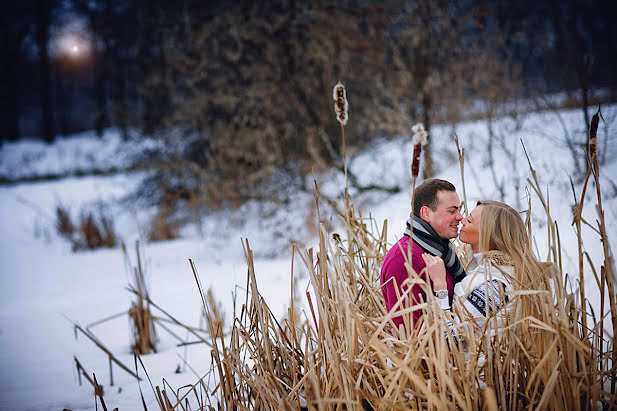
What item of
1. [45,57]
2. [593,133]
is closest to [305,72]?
[593,133]

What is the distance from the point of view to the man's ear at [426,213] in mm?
1887

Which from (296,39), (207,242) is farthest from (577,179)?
(207,242)

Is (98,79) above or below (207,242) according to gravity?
above

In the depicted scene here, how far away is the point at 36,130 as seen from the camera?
26.4m

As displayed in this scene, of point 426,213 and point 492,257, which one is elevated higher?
point 426,213

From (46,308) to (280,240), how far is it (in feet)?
10.3

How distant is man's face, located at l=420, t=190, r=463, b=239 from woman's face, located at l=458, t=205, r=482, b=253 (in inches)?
7.0

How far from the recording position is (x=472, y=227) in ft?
6.70

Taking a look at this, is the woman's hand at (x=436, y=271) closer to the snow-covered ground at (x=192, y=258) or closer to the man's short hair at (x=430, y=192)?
the man's short hair at (x=430, y=192)

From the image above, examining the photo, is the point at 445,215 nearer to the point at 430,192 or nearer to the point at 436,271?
the point at 430,192

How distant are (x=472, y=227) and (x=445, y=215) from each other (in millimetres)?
280

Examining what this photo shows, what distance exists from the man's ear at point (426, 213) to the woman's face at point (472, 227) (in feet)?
0.83

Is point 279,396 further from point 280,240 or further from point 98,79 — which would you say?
point 98,79

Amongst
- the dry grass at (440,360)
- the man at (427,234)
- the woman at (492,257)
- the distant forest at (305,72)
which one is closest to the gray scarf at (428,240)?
the man at (427,234)
